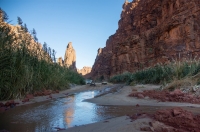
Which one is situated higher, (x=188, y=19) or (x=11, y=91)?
(x=188, y=19)

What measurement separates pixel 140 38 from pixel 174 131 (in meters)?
46.5

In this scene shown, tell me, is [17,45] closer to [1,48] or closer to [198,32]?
[1,48]

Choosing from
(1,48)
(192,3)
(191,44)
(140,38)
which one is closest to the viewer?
(1,48)

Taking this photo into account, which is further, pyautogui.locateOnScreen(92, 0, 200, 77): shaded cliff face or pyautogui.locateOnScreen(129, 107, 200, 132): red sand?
pyautogui.locateOnScreen(92, 0, 200, 77): shaded cliff face

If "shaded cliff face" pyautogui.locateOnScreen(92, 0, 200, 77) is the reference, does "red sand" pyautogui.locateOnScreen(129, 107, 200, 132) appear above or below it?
below

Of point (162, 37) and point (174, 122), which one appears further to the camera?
point (162, 37)

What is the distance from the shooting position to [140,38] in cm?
4647

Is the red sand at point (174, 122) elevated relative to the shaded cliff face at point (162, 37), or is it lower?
lower

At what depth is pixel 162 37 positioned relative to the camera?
3834 cm

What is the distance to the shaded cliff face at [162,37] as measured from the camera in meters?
31.8

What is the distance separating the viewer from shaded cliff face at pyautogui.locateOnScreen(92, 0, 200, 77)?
104 ft

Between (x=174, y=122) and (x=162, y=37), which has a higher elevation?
(x=162, y=37)

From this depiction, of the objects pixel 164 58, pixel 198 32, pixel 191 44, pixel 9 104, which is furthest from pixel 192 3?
pixel 9 104

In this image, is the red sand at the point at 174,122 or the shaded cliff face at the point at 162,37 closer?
the red sand at the point at 174,122
